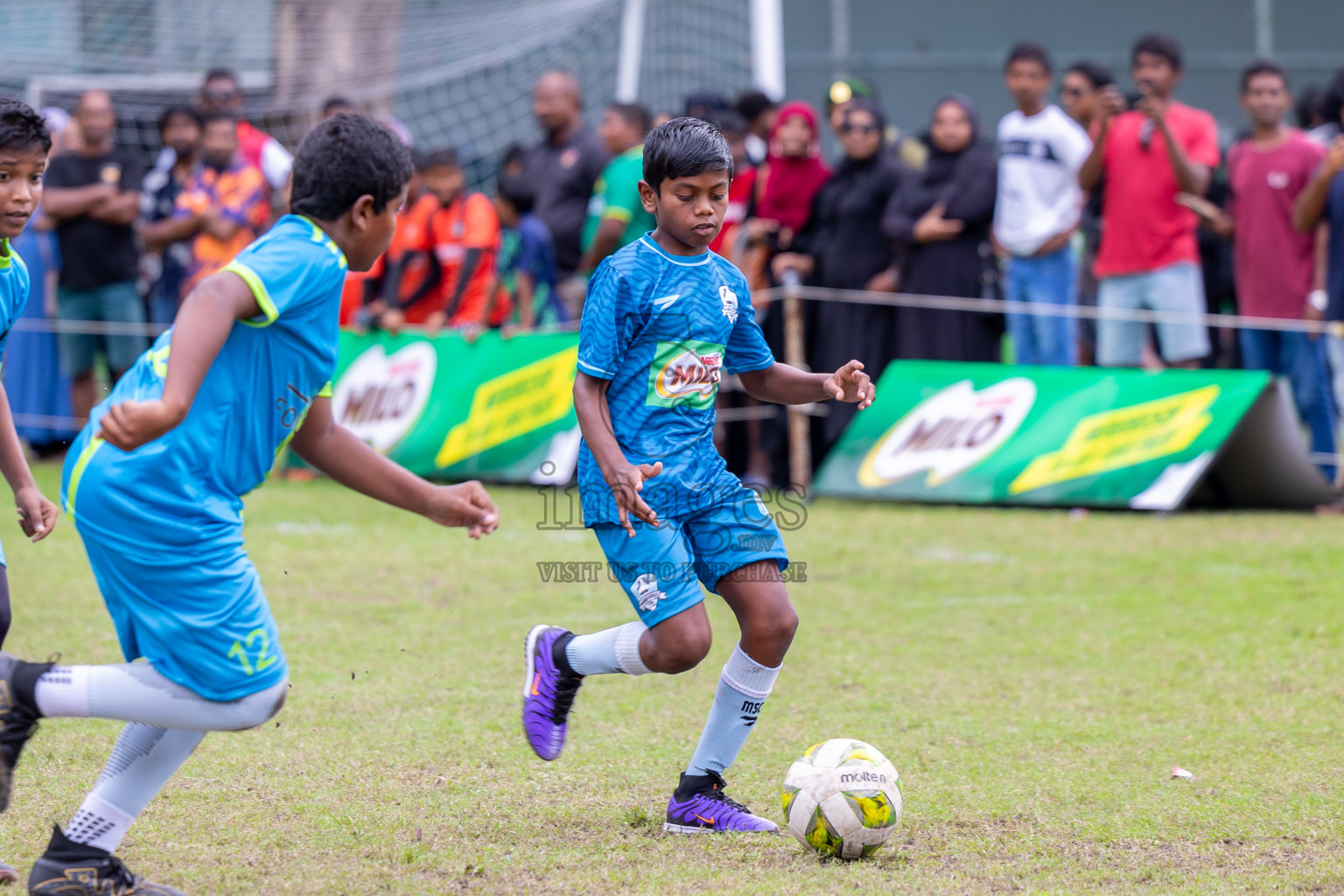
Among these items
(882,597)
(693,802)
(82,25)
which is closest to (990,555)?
(882,597)

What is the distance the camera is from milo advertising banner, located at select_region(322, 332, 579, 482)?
9383 mm

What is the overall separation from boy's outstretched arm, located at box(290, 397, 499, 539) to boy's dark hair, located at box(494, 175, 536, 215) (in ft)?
24.4

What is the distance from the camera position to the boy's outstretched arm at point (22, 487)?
136 inches

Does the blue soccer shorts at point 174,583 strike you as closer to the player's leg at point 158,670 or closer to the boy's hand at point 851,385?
the player's leg at point 158,670

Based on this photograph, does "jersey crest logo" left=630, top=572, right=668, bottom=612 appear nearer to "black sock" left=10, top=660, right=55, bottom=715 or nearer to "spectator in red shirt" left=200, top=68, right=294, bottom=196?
"black sock" left=10, top=660, right=55, bottom=715

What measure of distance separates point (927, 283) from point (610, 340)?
19.1 feet

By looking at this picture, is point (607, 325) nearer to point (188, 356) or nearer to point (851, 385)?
point (851, 385)

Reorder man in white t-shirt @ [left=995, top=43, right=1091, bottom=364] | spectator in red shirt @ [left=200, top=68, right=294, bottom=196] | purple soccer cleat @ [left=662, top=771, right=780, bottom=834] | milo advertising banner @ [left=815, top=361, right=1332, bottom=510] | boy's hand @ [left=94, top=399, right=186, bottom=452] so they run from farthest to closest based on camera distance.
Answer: spectator in red shirt @ [left=200, top=68, right=294, bottom=196] < man in white t-shirt @ [left=995, top=43, right=1091, bottom=364] < milo advertising banner @ [left=815, top=361, right=1332, bottom=510] < purple soccer cleat @ [left=662, top=771, right=780, bottom=834] < boy's hand @ [left=94, top=399, right=186, bottom=452]

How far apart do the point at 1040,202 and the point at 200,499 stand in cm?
702

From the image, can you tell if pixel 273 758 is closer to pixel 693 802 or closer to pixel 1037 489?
pixel 693 802

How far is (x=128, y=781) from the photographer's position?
10.0 ft

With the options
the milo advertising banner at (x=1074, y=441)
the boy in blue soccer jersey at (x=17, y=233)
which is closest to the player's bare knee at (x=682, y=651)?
the boy in blue soccer jersey at (x=17, y=233)

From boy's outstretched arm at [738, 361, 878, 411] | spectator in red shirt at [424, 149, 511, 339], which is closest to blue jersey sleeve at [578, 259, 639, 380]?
boy's outstretched arm at [738, 361, 878, 411]

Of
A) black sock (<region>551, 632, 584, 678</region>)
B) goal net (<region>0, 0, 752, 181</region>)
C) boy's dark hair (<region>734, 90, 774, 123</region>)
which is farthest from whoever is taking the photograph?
goal net (<region>0, 0, 752, 181</region>)
